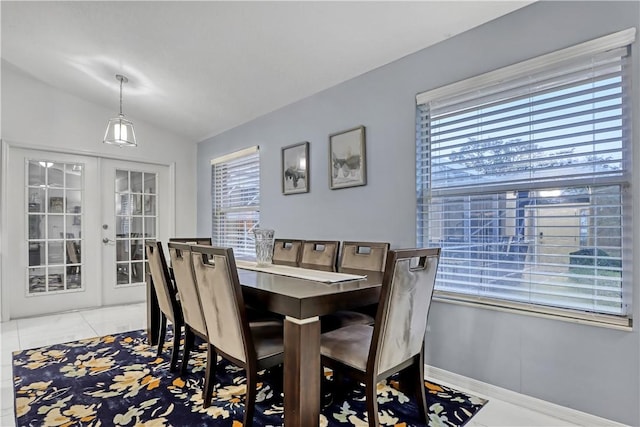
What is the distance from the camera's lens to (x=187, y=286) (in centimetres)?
207

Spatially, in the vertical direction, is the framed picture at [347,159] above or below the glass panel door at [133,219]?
above

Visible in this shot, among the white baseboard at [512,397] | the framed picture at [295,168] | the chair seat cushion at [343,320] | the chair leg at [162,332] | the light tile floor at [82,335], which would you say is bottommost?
the light tile floor at [82,335]

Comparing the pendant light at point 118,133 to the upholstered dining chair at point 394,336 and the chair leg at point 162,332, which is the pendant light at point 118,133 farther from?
the upholstered dining chair at point 394,336

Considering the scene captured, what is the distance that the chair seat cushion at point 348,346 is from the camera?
1.62 meters

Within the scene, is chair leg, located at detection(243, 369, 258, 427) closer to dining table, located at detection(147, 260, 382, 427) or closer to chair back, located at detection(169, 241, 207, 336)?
dining table, located at detection(147, 260, 382, 427)

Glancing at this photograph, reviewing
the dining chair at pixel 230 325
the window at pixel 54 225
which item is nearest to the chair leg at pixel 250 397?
the dining chair at pixel 230 325

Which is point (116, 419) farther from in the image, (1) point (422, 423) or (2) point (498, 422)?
(2) point (498, 422)

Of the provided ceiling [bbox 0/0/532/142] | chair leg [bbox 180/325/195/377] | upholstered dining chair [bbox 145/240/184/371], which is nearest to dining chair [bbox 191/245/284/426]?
chair leg [bbox 180/325/195/377]

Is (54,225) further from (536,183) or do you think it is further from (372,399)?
(536,183)

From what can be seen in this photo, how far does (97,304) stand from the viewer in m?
4.50

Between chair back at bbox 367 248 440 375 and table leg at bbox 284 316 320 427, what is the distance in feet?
0.84

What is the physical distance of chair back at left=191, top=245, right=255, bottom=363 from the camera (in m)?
1.63

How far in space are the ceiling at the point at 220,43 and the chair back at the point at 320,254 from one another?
4.87 ft

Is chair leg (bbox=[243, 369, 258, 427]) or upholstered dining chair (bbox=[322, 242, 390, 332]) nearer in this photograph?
chair leg (bbox=[243, 369, 258, 427])
